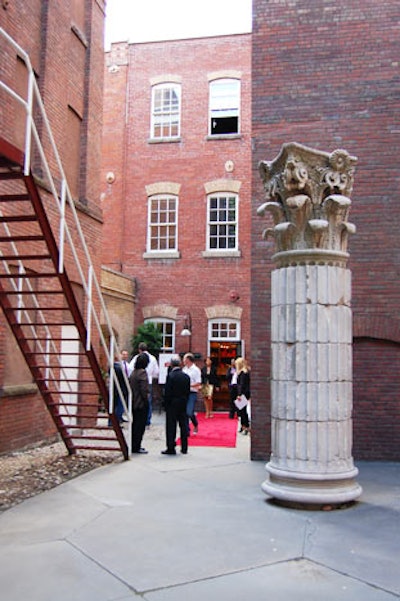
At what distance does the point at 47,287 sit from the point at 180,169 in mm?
10557

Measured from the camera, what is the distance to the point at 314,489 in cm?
669

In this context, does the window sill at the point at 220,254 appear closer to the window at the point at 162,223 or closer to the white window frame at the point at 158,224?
the white window frame at the point at 158,224

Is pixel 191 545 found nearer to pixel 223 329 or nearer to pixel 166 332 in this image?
pixel 223 329

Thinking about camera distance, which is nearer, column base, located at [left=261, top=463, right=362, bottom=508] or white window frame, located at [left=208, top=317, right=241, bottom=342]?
column base, located at [left=261, top=463, right=362, bottom=508]

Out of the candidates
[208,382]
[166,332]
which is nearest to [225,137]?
[166,332]

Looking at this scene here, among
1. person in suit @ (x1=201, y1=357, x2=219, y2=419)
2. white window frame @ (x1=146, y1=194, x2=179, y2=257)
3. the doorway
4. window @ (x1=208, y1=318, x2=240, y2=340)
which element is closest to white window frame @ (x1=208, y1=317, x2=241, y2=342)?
window @ (x1=208, y1=318, x2=240, y2=340)

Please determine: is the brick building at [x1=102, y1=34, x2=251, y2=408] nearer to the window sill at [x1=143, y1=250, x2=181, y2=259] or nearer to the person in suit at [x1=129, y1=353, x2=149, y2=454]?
the window sill at [x1=143, y1=250, x2=181, y2=259]

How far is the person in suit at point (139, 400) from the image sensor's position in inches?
400

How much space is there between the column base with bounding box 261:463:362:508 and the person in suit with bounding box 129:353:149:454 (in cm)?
377

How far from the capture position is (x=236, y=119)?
2125 cm

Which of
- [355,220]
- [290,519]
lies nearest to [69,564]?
[290,519]

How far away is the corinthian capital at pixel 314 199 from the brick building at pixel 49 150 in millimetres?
2886

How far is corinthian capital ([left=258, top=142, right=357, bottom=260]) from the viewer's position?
703 cm

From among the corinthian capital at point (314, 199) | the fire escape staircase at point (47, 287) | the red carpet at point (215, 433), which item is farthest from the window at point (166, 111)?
the corinthian capital at point (314, 199)
